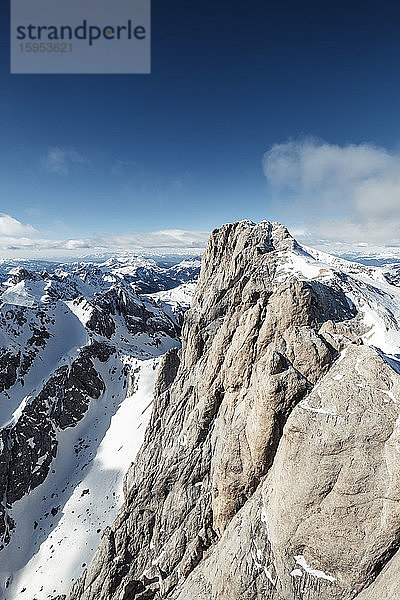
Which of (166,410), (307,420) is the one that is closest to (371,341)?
(307,420)

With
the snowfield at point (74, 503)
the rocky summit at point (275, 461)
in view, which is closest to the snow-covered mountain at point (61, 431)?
the snowfield at point (74, 503)

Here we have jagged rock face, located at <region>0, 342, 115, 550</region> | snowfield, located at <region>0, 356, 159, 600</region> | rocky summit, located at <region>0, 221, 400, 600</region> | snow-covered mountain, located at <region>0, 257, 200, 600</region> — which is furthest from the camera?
jagged rock face, located at <region>0, 342, 115, 550</region>

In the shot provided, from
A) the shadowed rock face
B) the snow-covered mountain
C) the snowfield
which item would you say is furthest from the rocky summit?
the snow-covered mountain

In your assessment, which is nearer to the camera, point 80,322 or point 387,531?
point 387,531

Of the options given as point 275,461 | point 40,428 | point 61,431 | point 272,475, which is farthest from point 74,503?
point 275,461

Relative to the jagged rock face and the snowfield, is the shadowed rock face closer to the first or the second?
the snowfield

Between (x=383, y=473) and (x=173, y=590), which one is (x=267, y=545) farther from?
(x=173, y=590)

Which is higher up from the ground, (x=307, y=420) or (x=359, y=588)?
(x=307, y=420)
